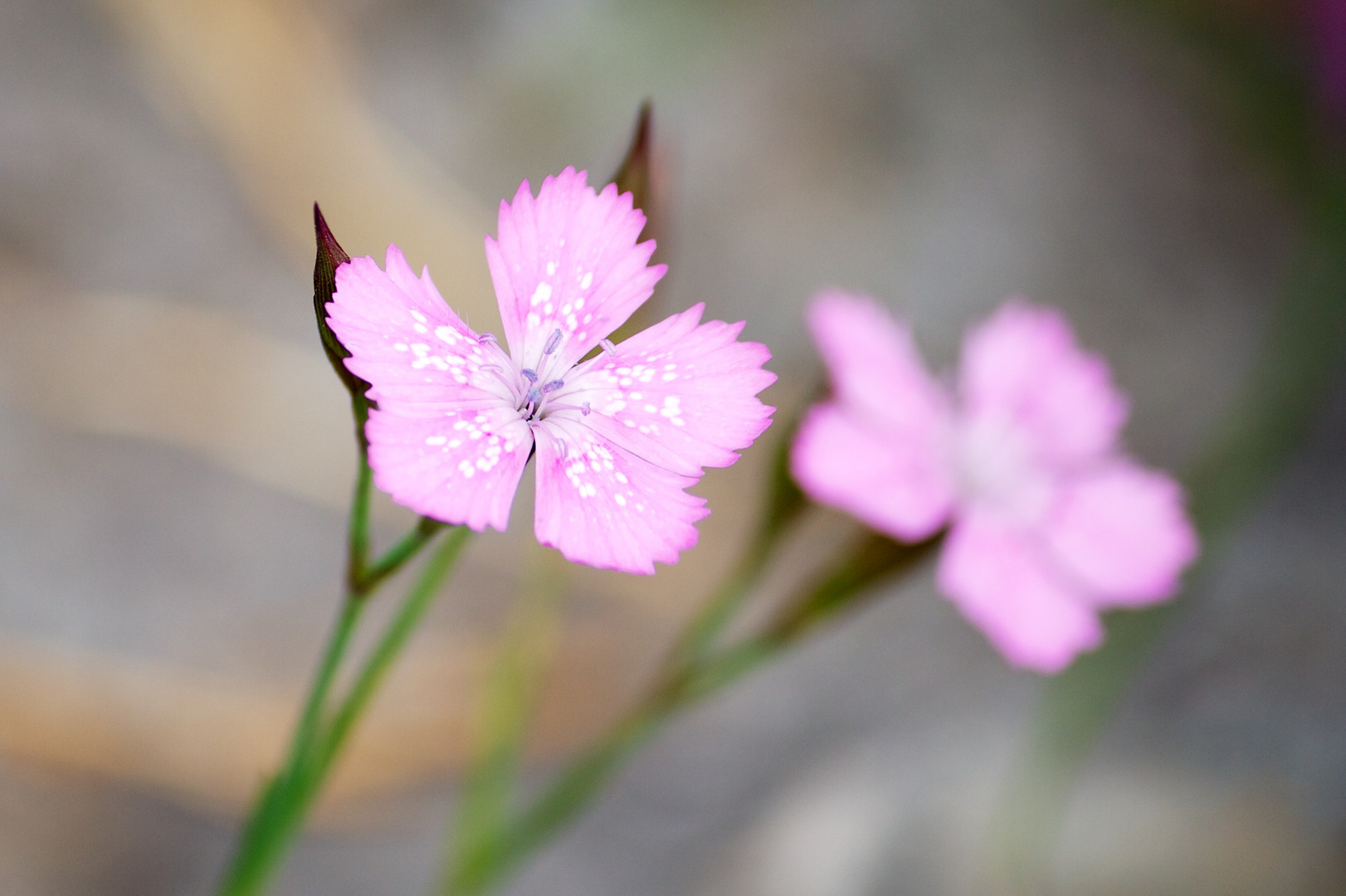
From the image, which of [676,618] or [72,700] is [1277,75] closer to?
[676,618]

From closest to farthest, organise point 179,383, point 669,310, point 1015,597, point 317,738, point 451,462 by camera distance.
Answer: point 451,462 < point 317,738 < point 1015,597 < point 669,310 < point 179,383

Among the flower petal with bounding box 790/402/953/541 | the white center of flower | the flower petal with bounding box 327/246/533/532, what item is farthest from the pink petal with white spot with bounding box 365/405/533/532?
the white center of flower

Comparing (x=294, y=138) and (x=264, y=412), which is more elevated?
(x=294, y=138)

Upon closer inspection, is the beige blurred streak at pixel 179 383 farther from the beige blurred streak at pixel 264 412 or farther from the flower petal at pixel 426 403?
the flower petal at pixel 426 403

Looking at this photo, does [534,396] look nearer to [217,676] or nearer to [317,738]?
[317,738]

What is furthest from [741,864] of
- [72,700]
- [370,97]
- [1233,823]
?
[370,97]

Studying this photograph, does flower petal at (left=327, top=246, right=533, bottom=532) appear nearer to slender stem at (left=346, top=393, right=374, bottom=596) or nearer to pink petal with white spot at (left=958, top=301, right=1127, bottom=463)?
slender stem at (left=346, top=393, right=374, bottom=596)

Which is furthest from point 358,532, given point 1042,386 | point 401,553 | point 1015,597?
point 1042,386

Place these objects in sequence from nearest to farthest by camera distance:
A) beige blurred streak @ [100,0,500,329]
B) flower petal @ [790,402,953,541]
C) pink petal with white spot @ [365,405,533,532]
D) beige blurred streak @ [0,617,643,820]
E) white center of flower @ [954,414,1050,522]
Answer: pink petal with white spot @ [365,405,533,532] < flower petal @ [790,402,953,541] < white center of flower @ [954,414,1050,522] < beige blurred streak @ [0,617,643,820] < beige blurred streak @ [100,0,500,329]
